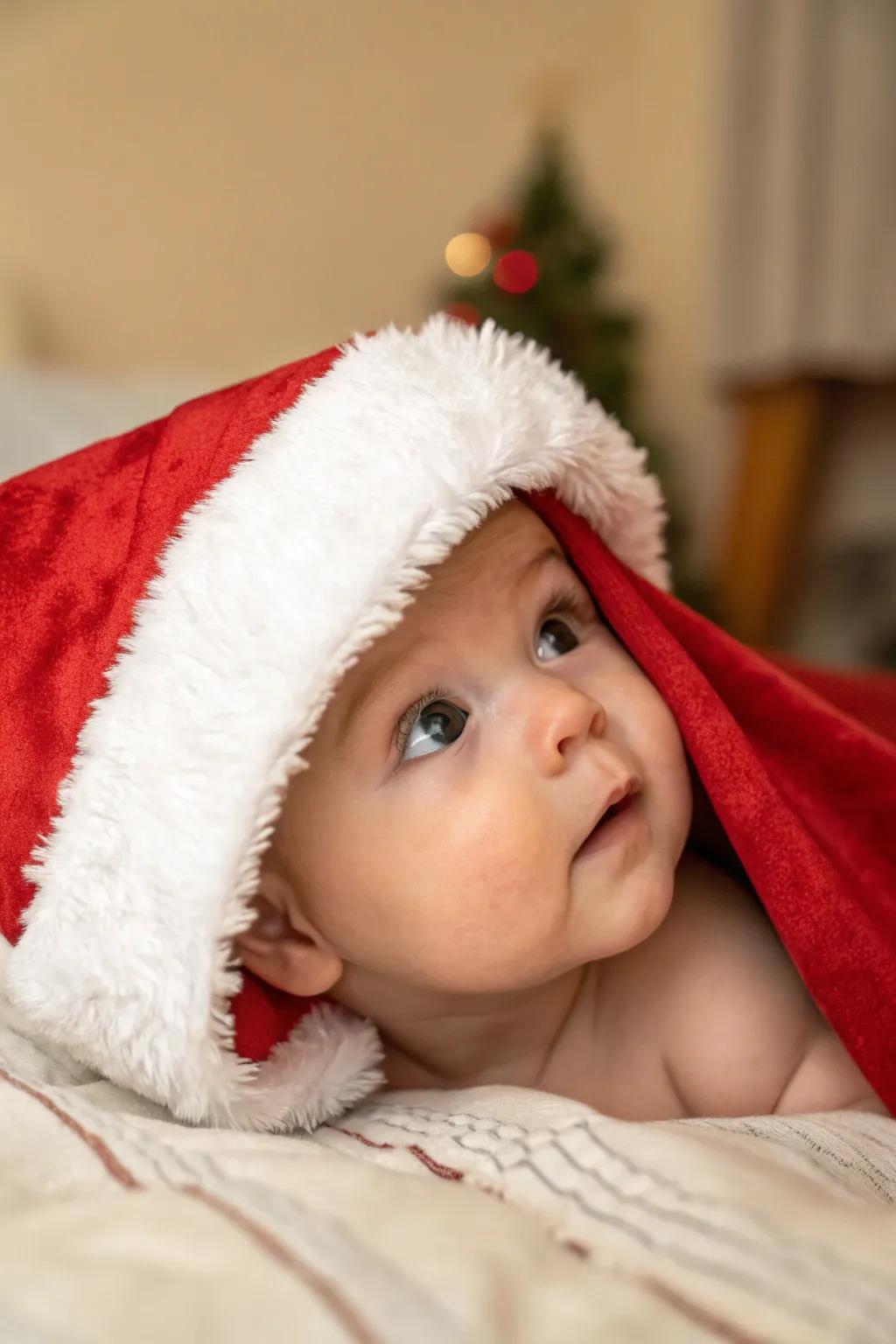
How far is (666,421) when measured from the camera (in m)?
3.09

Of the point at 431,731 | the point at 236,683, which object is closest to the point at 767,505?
the point at 431,731

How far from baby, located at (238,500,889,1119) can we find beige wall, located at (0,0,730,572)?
6.81 feet

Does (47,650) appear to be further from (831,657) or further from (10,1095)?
(831,657)

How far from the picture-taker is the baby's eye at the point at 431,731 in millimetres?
696

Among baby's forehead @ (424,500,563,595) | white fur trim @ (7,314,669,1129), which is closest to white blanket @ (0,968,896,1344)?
white fur trim @ (7,314,669,1129)

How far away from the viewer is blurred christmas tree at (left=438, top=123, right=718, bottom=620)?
2.63 meters

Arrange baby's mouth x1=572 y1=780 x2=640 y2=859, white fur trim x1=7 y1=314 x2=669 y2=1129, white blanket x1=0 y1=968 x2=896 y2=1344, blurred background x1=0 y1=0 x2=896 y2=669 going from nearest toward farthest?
white blanket x1=0 y1=968 x2=896 y2=1344 < white fur trim x1=7 y1=314 x2=669 y2=1129 < baby's mouth x1=572 y1=780 x2=640 y2=859 < blurred background x1=0 y1=0 x2=896 y2=669

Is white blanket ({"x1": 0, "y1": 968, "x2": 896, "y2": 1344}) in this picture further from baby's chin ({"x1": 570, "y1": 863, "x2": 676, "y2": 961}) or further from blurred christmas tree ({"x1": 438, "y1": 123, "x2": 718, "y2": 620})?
blurred christmas tree ({"x1": 438, "y1": 123, "x2": 718, "y2": 620})

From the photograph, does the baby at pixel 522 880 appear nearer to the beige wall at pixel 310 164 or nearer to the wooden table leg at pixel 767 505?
the wooden table leg at pixel 767 505

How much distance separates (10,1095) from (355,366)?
450 mm

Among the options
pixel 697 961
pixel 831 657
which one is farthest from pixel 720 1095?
pixel 831 657

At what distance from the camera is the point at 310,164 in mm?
2783

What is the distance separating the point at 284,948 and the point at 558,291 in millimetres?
2204

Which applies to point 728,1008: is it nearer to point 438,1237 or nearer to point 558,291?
point 438,1237
